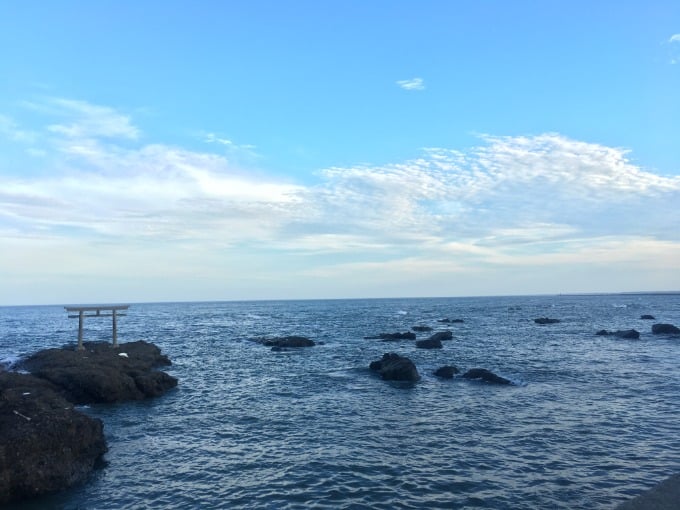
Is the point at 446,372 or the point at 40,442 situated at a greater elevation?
the point at 40,442

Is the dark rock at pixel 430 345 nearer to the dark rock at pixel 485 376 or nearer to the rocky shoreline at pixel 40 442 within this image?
the dark rock at pixel 485 376

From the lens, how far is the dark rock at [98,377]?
105 feet

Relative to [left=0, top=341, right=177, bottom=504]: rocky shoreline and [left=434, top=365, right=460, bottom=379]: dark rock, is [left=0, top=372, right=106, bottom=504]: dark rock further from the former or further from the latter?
[left=434, top=365, right=460, bottom=379]: dark rock

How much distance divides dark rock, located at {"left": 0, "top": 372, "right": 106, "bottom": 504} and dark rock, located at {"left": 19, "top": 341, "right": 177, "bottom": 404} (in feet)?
32.9

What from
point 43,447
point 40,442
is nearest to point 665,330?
point 43,447

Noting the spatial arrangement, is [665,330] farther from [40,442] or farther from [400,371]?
[40,442]

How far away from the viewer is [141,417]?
1120 inches

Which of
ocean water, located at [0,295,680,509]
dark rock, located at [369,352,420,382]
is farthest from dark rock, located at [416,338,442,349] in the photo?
dark rock, located at [369,352,420,382]

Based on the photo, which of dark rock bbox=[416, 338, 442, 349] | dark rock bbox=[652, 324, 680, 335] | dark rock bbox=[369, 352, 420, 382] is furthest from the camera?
dark rock bbox=[652, 324, 680, 335]

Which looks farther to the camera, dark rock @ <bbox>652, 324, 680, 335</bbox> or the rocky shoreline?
dark rock @ <bbox>652, 324, 680, 335</bbox>

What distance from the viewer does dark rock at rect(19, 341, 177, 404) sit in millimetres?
31969

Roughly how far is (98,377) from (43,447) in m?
15.1

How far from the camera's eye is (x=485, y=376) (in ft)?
124

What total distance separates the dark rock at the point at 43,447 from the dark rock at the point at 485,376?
2755 cm
